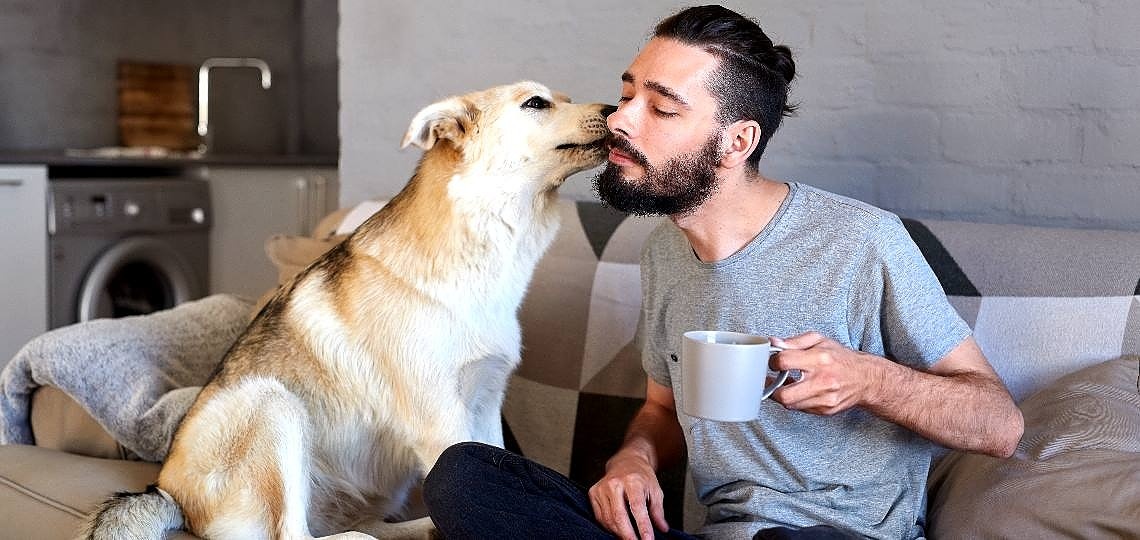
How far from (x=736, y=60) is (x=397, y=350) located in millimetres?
685

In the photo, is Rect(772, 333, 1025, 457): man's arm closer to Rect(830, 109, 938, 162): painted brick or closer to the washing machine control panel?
Rect(830, 109, 938, 162): painted brick

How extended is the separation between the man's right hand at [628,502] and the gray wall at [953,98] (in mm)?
981

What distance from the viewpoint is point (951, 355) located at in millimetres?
1459

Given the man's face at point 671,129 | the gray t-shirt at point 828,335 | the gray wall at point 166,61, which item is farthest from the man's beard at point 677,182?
the gray wall at point 166,61

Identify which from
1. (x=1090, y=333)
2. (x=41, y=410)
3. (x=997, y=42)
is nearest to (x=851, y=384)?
(x=1090, y=333)

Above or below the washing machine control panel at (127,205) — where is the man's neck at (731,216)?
above

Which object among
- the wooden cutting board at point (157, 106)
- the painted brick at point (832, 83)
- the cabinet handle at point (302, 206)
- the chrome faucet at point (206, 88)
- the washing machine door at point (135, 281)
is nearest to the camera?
the painted brick at point (832, 83)

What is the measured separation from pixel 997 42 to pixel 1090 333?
676 mm

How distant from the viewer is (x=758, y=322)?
1.52 m

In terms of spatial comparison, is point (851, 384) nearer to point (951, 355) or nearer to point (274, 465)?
point (951, 355)

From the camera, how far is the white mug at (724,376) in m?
1.14

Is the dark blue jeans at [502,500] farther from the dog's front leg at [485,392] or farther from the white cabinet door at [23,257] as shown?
the white cabinet door at [23,257]

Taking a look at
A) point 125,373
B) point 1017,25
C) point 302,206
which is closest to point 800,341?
point 1017,25

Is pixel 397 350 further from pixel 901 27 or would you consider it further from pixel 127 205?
pixel 127 205
